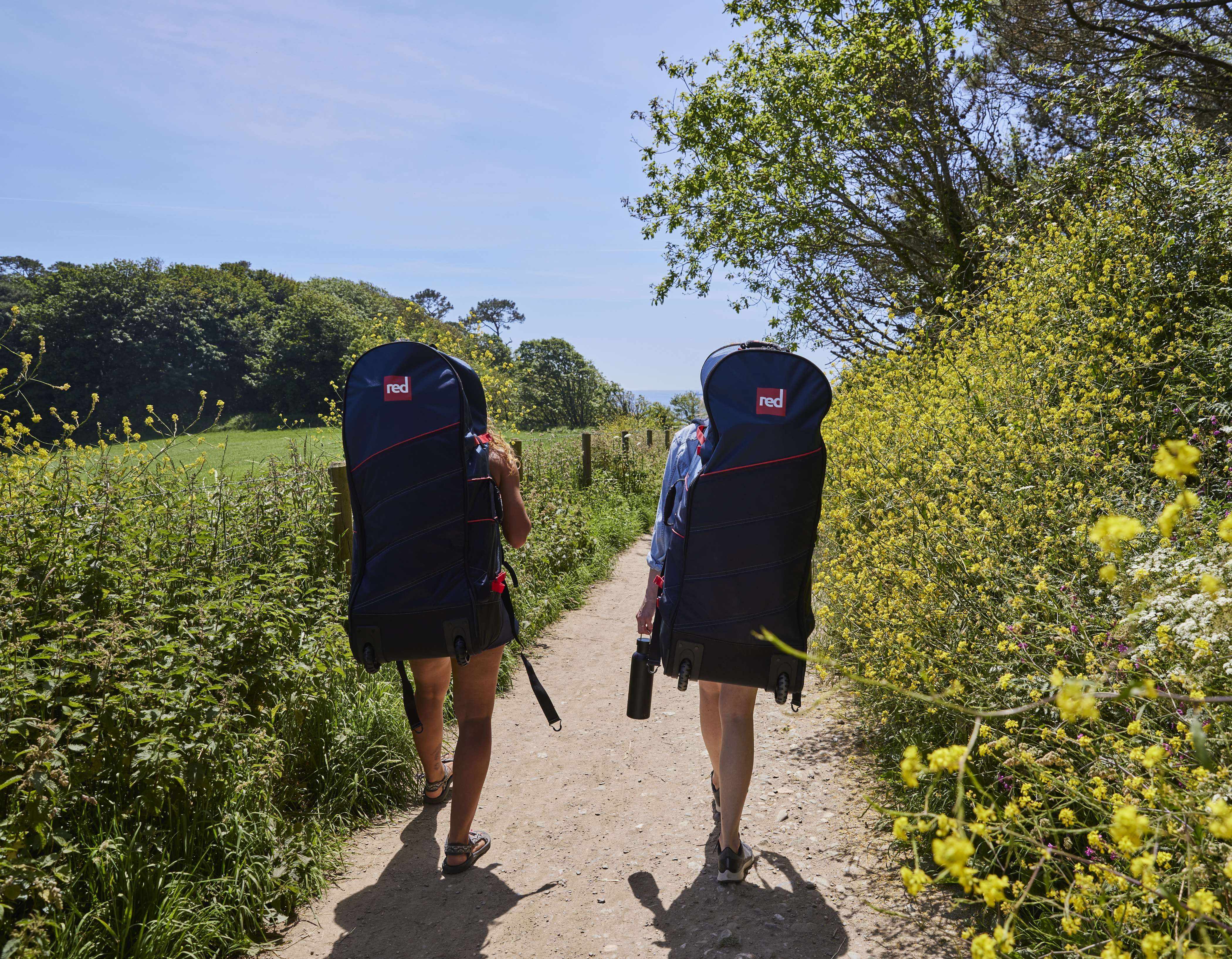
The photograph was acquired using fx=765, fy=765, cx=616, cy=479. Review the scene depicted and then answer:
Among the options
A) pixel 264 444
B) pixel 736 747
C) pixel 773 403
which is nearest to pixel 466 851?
pixel 736 747

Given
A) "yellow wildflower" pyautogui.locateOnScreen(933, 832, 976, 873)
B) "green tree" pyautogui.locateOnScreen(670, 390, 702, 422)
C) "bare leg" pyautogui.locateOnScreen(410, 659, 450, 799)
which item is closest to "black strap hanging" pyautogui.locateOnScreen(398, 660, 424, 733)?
"bare leg" pyautogui.locateOnScreen(410, 659, 450, 799)

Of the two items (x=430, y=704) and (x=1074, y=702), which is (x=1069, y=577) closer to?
(x=1074, y=702)

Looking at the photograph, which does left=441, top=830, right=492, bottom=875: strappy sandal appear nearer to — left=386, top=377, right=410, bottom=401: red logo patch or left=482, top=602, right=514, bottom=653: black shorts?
left=482, top=602, right=514, bottom=653: black shorts

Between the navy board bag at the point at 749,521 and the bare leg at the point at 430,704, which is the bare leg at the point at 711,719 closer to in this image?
the navy board bag at the point at 749,521

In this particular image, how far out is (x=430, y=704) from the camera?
3172 millimetres

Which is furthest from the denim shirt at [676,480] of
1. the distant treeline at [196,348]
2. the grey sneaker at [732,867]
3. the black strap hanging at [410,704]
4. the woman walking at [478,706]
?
the distant treeline at [196,348]

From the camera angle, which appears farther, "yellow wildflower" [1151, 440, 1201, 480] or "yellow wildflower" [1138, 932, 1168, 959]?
"yellow wildflower" [1138, 932, 1168, 959]

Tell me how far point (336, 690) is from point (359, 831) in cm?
68

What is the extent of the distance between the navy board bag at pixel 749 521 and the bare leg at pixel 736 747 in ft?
0.68

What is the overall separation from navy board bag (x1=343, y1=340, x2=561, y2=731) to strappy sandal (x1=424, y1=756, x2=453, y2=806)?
41.9 inches

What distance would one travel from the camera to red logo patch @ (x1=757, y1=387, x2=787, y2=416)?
93.7 inches

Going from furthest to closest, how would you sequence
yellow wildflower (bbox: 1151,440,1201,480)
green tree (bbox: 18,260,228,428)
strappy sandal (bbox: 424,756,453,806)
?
green tree (bbox: 18,260,228,428) < strappy sandal (bbox: 424,756,453,806) < yellow wildflower (bbox: 1151,440,1201,480)

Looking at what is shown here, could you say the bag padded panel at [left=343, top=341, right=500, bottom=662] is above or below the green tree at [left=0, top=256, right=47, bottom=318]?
below

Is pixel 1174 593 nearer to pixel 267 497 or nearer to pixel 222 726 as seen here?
pixel 222 726
